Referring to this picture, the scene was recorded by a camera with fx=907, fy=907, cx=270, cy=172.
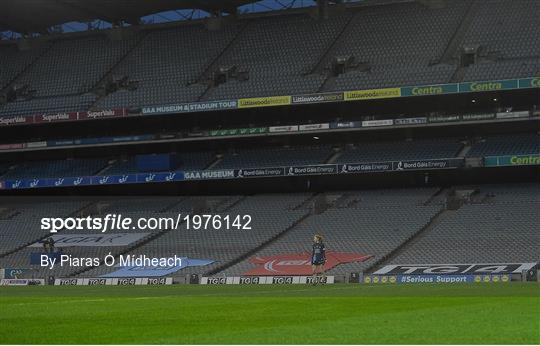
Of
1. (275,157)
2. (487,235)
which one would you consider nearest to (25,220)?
(275,157)

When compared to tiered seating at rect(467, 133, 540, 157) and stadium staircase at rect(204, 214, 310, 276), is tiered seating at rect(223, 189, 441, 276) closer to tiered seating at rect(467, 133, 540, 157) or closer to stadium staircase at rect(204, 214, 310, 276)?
stadium staircase at rect(204, 214, 310, 276)

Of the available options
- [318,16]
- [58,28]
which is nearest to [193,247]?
[318,16]

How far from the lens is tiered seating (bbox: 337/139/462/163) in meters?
52.5

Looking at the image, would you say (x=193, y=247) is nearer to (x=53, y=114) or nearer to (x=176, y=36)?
(x=53, y=114)

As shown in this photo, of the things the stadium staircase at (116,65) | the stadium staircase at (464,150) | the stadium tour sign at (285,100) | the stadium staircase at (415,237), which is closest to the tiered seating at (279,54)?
the stadium tour sign at (285,100)

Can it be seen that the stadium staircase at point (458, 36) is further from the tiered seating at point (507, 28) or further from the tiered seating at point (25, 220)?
the tiered seating at point (25, 220)

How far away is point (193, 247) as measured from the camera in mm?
50156

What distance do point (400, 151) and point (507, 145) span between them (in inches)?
248

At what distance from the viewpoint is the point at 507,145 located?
5122cm

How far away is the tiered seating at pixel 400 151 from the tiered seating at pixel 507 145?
4.25ft

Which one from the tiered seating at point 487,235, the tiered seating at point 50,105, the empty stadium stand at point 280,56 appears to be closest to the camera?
the tiered seating at point 487,235

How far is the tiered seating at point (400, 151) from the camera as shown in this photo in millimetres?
52537

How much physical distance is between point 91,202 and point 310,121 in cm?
1597

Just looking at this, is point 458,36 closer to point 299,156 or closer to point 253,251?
point 299,156
